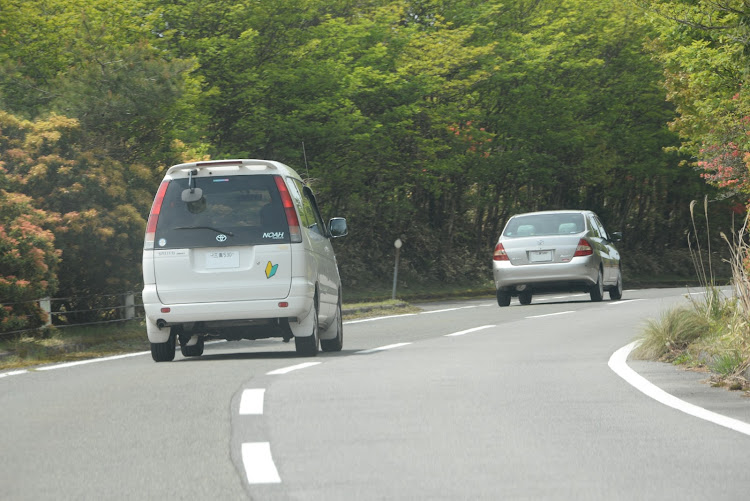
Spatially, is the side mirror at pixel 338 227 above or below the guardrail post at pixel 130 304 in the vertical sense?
above

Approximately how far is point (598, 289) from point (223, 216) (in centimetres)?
1355

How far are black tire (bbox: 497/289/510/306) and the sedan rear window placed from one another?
125 cm

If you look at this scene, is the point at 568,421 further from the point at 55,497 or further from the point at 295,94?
the point at 295,94

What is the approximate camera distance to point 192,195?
13789 millimetres

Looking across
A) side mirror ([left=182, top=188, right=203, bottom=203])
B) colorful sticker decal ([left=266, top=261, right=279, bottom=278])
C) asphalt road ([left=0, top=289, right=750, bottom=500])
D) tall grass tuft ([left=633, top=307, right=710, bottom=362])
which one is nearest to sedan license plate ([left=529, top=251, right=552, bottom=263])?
asphalt road ([left=0, top=289, right=750, bottom=500])

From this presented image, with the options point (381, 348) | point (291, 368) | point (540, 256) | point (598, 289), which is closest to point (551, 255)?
point (540, 256)

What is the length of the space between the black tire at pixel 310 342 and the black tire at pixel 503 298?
11721 millimetres

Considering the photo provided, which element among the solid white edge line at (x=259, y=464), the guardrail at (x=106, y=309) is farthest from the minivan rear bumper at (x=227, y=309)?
the guardrail at (x=106, y=309)

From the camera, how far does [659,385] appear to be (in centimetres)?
1077

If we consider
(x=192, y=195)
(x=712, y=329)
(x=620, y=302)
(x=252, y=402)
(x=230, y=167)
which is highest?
(x=230, y=167)

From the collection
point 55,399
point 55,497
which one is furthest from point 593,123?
point 55,497

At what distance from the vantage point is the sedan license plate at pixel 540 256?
80.7 ft

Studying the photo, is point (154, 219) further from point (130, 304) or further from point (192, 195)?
point (130, 304)

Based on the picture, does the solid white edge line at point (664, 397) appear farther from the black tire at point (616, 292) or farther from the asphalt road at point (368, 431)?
the black tire at point (616, 292)
